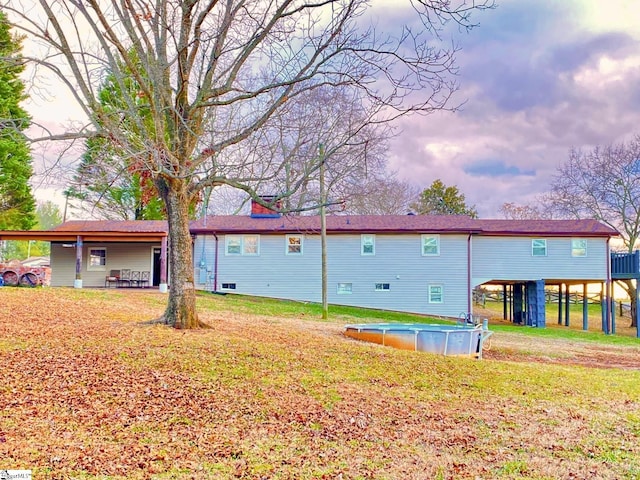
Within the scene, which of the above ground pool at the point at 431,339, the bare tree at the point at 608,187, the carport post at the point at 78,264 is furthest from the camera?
the bare tree at the point at 608,187

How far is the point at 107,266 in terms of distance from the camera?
26797 millimetres

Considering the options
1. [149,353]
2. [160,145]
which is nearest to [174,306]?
[149,353]

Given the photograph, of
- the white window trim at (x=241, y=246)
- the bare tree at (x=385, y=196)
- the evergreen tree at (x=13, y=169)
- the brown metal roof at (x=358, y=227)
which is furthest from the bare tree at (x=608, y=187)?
the evergreen tree at (x=13, y=169)

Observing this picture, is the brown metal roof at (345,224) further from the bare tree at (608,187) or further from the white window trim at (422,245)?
the bare tree at (608,187)

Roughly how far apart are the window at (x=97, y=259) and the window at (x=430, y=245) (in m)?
15.6

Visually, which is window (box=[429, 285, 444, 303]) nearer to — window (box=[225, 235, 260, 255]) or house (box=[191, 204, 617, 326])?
house (box=[191, 204, 617, 326])

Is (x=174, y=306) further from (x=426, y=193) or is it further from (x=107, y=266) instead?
(x=426, y=193)

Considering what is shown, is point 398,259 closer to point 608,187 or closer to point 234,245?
point 234,245

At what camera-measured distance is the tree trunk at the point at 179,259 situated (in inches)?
416

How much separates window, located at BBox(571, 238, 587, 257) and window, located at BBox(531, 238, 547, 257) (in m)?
1.31

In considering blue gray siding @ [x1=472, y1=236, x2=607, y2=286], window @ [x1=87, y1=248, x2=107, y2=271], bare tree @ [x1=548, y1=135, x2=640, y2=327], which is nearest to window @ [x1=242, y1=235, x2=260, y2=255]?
Result: window @ [x1=87, y1=248, x2=107, y2=271]

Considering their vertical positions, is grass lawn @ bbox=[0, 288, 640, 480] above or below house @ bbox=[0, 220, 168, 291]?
below

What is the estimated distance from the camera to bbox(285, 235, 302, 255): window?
25984 mm

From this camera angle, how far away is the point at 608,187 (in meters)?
33.3
